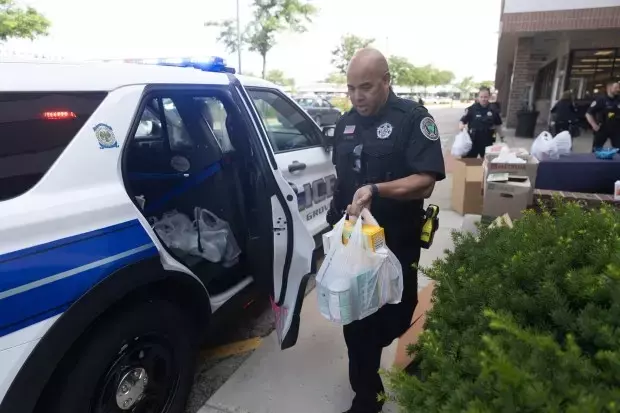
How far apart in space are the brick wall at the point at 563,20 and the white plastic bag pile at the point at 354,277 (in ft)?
32.1

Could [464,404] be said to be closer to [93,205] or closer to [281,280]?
[93,205]

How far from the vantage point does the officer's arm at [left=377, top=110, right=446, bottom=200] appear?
1825mm

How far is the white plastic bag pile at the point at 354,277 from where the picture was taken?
1.66 meters

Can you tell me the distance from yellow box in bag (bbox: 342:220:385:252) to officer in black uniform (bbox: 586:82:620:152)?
274 inches

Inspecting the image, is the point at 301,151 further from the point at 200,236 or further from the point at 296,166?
the point at 200,236

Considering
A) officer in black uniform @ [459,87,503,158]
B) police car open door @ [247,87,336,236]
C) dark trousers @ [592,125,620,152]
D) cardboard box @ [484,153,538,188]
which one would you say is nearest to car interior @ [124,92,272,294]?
police car open door @ [247,87,336,236]

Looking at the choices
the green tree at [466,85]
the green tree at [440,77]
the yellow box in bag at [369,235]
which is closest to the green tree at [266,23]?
the yellow box in bag at [369,235]

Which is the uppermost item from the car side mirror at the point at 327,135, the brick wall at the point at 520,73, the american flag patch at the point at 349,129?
the brick wall at the point at 520,73

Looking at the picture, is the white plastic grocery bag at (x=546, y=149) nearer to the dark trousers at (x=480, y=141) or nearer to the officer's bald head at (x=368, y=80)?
the dark trousers at (x=480, y=141)

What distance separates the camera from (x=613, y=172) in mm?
4289

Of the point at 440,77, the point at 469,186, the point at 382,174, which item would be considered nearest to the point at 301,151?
the point at 382,174

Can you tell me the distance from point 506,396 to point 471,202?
4.64 m

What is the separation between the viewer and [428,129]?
1912 mm

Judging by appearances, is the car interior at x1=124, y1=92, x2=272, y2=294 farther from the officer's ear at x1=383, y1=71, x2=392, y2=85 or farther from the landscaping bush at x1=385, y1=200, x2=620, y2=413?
the landscaping bush at x1=385, y1=200, x2=620, y2=413
